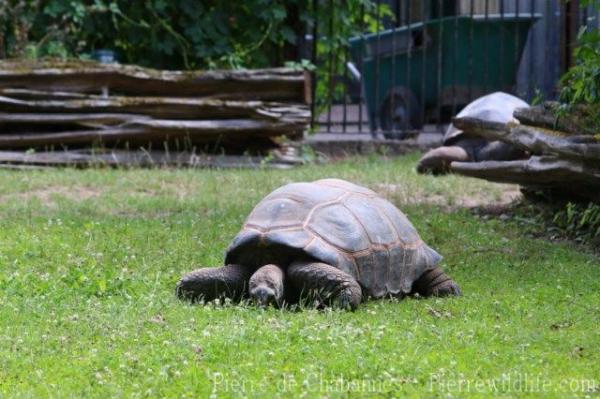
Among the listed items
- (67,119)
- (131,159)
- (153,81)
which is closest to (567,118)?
(131,159)

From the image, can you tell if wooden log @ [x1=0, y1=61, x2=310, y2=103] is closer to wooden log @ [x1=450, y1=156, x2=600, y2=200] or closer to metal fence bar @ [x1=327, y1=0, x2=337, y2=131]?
metal fence bar @ [x1=327, y1=0, x2=337, y2=131]

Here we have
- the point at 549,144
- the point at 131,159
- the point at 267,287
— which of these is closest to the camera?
the point at 267,287

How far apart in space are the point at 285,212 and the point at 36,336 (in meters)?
1.50

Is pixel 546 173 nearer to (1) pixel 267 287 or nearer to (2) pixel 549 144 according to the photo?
(2) pixel 549 144

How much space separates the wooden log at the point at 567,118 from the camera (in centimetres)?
809

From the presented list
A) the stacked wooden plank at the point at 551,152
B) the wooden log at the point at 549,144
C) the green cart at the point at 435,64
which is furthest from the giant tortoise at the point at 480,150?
the green cart at the point at 435,64

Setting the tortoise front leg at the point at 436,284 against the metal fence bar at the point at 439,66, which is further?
the metal fence bar at the point at 439,66

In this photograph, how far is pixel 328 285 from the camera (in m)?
5.61

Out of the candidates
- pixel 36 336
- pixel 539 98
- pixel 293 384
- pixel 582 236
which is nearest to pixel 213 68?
pixel 539 98

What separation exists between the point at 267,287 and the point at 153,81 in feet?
23.1

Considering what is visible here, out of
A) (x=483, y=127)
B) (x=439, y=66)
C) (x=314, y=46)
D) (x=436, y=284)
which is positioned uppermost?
(x=314, y=46)

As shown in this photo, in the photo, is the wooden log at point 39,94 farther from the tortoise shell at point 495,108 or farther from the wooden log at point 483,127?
the wooden log at point 483,127

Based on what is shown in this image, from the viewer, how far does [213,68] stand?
13.4 m

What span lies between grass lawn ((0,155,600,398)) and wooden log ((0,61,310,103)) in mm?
3245
